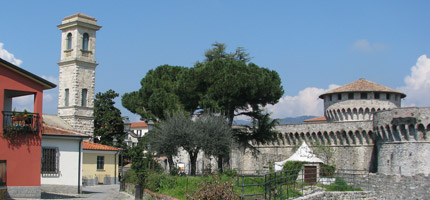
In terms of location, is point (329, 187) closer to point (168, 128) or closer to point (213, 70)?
point (168, 128)

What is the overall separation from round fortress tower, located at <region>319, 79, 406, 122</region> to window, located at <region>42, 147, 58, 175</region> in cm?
3758

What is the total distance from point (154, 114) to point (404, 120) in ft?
68.5

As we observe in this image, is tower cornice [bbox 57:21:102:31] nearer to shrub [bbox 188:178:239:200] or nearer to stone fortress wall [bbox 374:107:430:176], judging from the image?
stone fortress wall [bbox 374:107:430:176]

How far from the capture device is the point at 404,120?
1688 inches

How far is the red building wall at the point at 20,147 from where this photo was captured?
1973 cm

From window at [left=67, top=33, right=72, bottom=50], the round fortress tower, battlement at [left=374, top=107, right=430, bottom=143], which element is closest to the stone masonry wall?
battlement at [left=374, top=107, right=430, bottom=143]

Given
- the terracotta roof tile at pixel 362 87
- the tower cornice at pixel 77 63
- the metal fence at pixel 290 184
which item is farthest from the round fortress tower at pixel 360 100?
the tower cornice at pixel 77 63

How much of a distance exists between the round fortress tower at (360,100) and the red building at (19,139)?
133 ft

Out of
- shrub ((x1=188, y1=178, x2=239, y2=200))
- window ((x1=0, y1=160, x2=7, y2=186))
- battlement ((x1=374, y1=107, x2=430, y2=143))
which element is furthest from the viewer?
battlement ((x1=374, y1=107, x2=430, y2=143))

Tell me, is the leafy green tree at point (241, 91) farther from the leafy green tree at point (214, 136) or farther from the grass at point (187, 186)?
the grass at point (187, 186)

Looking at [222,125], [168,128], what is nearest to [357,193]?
[222,125]

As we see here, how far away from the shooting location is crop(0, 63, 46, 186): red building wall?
19.7 meters

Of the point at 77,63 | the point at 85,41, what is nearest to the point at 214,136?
the point at 77,63

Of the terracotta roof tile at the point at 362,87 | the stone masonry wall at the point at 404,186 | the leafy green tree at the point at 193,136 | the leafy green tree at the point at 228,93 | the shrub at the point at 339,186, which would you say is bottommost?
the stone masonry wall at the point at 404,186
